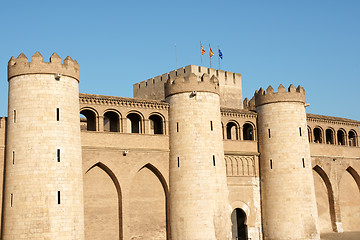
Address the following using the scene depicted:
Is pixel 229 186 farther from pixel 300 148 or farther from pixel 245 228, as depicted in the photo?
pixel 300 148

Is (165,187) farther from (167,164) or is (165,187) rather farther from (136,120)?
(136,120)

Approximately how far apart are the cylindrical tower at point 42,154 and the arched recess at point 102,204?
1.92 m

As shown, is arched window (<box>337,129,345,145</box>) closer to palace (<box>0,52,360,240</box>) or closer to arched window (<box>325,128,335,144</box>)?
palace (<box>0,52,360,240</box>)

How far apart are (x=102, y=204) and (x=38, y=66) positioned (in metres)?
8.26

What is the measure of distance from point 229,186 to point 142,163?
21.8 feet

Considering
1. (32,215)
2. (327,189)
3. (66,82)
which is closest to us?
(32,215)

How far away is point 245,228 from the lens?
34.0 metres

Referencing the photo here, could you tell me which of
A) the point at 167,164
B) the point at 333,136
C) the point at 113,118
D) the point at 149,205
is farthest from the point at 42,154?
the point at 333,136

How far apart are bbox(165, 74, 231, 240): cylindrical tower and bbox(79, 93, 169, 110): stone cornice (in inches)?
36.8

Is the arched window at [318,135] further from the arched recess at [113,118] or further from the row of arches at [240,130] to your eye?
the arched recess at [113,118]

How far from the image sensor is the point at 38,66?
25844 millimetres

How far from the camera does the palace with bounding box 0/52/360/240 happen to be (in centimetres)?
2495

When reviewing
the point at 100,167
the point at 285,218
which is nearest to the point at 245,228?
the point at 285,218

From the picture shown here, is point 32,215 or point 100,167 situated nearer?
point 32,215
